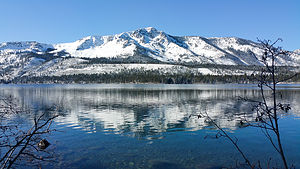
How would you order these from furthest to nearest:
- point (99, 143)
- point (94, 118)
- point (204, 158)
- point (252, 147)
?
1. point (94, 118)
2. point (99, 143)
3. point (252, 147)
4. point (204, 158)

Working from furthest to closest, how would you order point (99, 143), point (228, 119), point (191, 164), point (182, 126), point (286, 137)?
1. point (228, 119)
2. point (182, 126)
3. point (286, 137)
4. point (99, 143)
5. point (191, 164)

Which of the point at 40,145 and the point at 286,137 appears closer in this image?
the point at 40,145

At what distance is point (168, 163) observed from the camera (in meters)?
17.5

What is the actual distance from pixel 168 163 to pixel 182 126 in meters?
14.1

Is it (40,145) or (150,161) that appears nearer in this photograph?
A: (150,161)

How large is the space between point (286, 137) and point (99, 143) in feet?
69.3

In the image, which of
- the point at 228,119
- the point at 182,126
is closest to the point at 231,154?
the point at 182,126

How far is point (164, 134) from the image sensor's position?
87.7ft

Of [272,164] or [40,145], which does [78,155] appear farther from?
[272,164]

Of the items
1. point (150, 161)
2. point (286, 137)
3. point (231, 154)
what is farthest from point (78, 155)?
point (286, 137)

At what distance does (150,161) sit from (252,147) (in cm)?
1058

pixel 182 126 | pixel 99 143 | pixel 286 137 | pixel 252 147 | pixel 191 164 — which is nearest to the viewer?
pixel 191 164

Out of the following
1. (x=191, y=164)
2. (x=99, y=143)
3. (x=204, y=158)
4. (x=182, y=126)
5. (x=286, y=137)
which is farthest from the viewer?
(x=182, y=126)

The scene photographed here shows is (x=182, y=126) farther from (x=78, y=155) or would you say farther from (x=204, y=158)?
(x=78, y=155)
